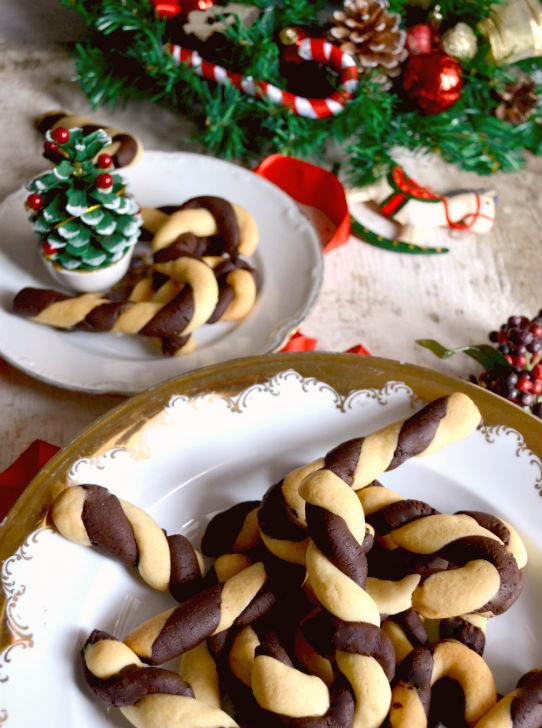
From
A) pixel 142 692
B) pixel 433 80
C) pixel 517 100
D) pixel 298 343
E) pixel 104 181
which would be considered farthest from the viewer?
pixel 517 100

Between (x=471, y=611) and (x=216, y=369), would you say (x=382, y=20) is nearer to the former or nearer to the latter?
(x=216, y=369)

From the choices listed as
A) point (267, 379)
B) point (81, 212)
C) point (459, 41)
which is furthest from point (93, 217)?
point (459, 41)

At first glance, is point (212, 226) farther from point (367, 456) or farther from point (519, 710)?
point (519, 710)

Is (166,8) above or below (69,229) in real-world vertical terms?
above

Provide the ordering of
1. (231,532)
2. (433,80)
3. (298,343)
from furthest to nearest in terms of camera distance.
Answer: (433,80) < (298,343) < (231,532)

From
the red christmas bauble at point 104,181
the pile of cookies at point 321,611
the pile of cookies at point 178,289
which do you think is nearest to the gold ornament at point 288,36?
the pile of cookies at point 178,289

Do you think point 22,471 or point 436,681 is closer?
point 436,681

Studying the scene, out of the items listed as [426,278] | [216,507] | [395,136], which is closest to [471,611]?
[216,507]
